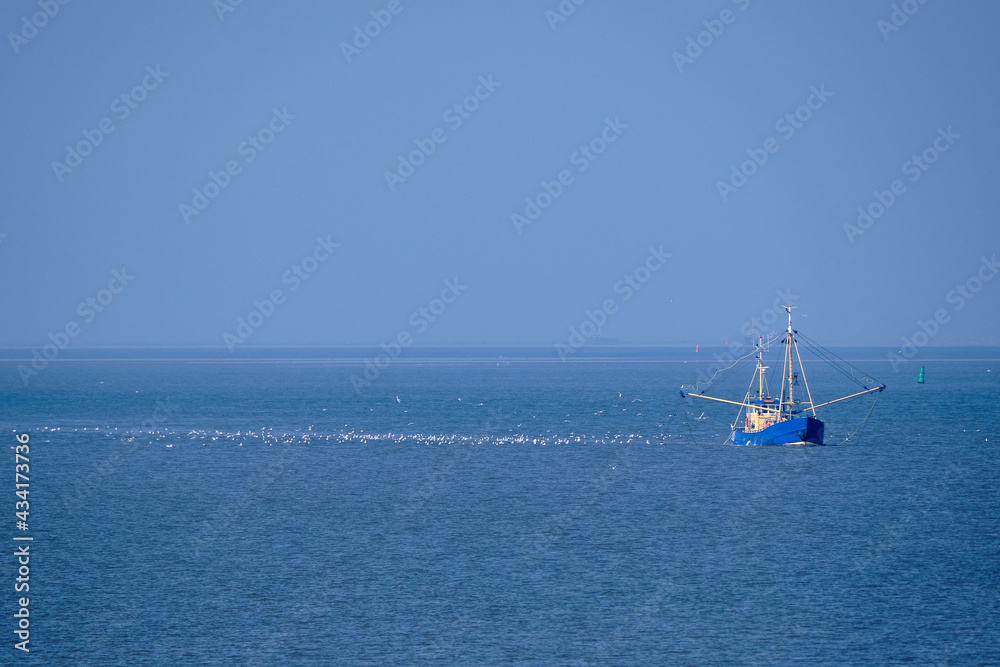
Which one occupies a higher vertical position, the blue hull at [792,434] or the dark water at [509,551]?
the blue hull at [792,434]

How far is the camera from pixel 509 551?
54.0 m

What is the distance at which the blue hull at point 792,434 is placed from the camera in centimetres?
9612

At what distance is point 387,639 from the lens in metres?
39.7

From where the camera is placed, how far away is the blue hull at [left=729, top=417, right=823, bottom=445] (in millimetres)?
96125

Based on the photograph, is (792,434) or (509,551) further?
(792,434)

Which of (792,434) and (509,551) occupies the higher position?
(792,434)

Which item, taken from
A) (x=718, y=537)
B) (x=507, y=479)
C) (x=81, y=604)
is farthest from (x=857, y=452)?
(x=81, y=604)

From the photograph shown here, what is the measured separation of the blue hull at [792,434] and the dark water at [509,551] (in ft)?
8.65

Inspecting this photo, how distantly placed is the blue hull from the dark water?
104 inches

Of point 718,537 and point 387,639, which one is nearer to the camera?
point 387,639

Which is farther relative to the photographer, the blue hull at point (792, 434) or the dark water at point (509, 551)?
the blue hull at point (792, 434)

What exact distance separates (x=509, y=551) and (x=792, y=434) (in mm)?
50416

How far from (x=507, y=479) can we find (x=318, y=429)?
148 ft

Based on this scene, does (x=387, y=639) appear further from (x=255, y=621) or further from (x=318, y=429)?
(x=318, y=429)
